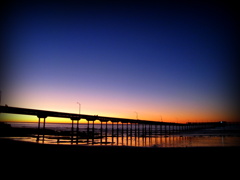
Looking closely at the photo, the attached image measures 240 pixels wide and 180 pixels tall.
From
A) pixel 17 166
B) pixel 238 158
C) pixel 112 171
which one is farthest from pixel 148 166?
pixel 17 166

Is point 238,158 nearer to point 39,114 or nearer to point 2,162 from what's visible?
point 2,162

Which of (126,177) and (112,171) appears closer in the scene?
(126,177)

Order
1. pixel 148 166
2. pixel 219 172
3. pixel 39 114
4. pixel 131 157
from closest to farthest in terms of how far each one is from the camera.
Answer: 1. pixel 219 172
2. pixel 148 166
3. pixel 131 157
4. pixel 39 114

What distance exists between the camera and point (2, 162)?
523 centimetres

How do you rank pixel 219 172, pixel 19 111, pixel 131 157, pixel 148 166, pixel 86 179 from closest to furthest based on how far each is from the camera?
pixel 86 179
pixel 219 172
pixel 148 166
pixel 131 157
pixel 19 111

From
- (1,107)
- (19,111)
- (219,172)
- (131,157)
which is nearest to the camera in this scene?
(219,172)

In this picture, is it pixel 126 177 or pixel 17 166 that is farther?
pixel 17 166

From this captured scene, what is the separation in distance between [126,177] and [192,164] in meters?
2.47

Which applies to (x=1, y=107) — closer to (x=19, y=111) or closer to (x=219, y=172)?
(x=19, y=111)

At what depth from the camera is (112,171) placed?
499cm

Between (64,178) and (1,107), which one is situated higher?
(1,107)

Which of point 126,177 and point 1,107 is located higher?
point 1,107

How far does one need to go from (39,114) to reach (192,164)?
41.7m

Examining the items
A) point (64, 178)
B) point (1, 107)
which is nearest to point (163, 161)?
point (64, 178)
